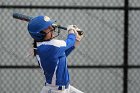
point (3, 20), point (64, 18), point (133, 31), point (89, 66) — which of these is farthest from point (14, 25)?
point (133, 31)

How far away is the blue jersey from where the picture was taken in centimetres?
516

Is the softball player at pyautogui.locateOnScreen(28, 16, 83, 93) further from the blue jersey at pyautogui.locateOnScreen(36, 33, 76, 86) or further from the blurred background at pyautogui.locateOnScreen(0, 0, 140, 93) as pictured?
the blurred background at pyautogui.locateOnScreen(0, 0, 140, 93)

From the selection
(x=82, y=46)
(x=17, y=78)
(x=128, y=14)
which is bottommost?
(x=17, y=78)

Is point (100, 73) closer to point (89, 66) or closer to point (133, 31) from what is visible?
point (89, 66)

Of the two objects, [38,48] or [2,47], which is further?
[2,47]

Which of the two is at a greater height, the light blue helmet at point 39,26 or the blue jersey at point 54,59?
the light blue helmet at point 39,26

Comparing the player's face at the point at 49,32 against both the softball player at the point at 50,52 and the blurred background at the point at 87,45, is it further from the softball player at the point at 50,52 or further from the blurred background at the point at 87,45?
the blurred background at the point at 87,45

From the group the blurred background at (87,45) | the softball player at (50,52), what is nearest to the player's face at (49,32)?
the softball player at (50,52)

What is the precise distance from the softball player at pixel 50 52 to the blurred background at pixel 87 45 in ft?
4.51

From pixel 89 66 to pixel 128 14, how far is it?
2.71 feet

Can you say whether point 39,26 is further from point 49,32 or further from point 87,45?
point 87,45

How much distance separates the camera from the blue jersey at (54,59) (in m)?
5.16

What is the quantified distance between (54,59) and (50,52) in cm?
8

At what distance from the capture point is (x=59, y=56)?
5.20 meters
